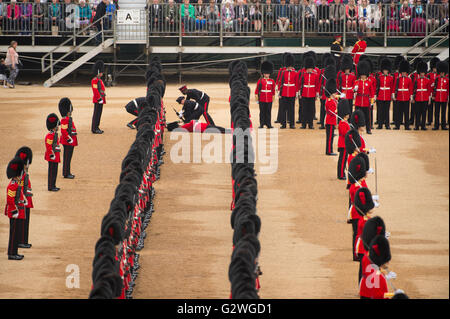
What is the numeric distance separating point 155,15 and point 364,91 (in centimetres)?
771

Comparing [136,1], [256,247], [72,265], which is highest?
[136,1]

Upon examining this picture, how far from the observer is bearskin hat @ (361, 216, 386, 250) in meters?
7.18

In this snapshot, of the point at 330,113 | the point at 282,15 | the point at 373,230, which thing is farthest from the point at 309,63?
the point at 373,230

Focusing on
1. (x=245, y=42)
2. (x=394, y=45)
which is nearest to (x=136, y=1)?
(x=245, y=42)

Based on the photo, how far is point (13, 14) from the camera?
850 inches

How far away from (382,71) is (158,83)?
4.18 m

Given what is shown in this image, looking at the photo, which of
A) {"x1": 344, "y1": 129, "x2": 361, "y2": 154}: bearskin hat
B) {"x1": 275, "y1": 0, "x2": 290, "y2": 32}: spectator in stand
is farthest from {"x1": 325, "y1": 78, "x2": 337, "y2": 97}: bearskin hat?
{"x1": 275, "y1": 0, "x2": 290, "y2": 32}: spectator in stand

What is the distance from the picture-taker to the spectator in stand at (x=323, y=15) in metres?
21.3

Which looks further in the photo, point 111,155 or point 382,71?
point 382,71

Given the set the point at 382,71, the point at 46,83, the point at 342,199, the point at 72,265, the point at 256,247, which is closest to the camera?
the point at 256,247

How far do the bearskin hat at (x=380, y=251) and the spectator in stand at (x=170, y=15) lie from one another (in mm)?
15207

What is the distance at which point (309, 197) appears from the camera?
449 inches

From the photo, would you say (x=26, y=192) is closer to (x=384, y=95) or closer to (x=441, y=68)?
(x=384, y=95)

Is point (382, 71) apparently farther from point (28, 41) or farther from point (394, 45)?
point (28, 41)
